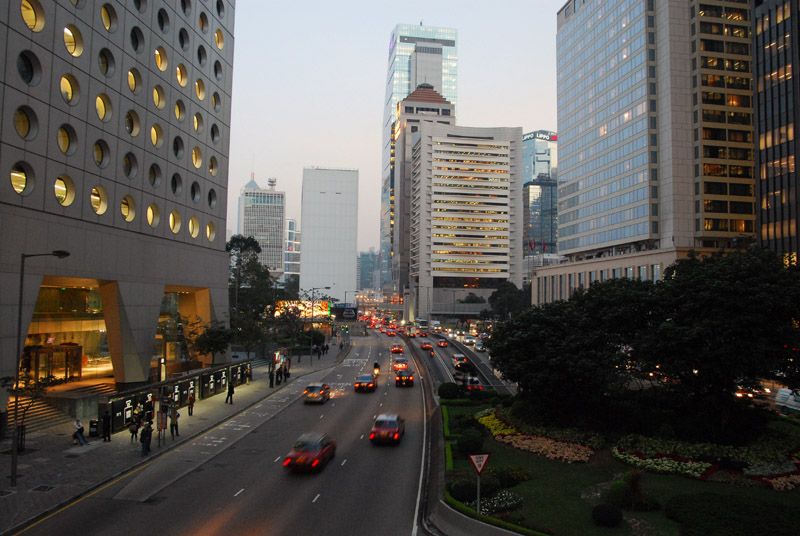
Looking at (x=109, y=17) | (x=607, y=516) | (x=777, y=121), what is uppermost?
(x=777, y=121)

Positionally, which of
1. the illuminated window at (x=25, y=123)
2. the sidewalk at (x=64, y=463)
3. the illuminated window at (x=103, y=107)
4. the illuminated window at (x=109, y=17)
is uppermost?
the illuminated window at (x=109, y=17)

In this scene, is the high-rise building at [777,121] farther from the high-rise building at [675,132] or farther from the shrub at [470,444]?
the shrub at [470,444]

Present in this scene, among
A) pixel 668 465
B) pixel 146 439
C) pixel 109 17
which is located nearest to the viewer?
pixel 668 465

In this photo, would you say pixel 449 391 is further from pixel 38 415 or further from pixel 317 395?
pixel 38 415

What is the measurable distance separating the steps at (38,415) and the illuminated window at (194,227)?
20749 millimetres

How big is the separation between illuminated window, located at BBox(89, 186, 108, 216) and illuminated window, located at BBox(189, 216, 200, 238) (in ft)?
41.1

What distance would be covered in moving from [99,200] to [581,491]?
1385 inches

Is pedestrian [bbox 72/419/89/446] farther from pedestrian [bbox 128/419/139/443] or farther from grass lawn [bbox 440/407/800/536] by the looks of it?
grass lawn [bbox 440/407/800/536]

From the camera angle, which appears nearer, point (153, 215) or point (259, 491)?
point (259, 491)

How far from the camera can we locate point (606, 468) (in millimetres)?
23875

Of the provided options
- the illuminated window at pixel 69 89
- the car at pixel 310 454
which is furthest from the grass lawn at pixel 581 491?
the illuminated window at pixel 69 89

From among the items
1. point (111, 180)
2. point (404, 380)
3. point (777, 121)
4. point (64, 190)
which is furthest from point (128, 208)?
point (777, 121)

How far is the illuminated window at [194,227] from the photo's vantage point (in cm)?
5200

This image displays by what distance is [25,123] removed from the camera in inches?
1272
